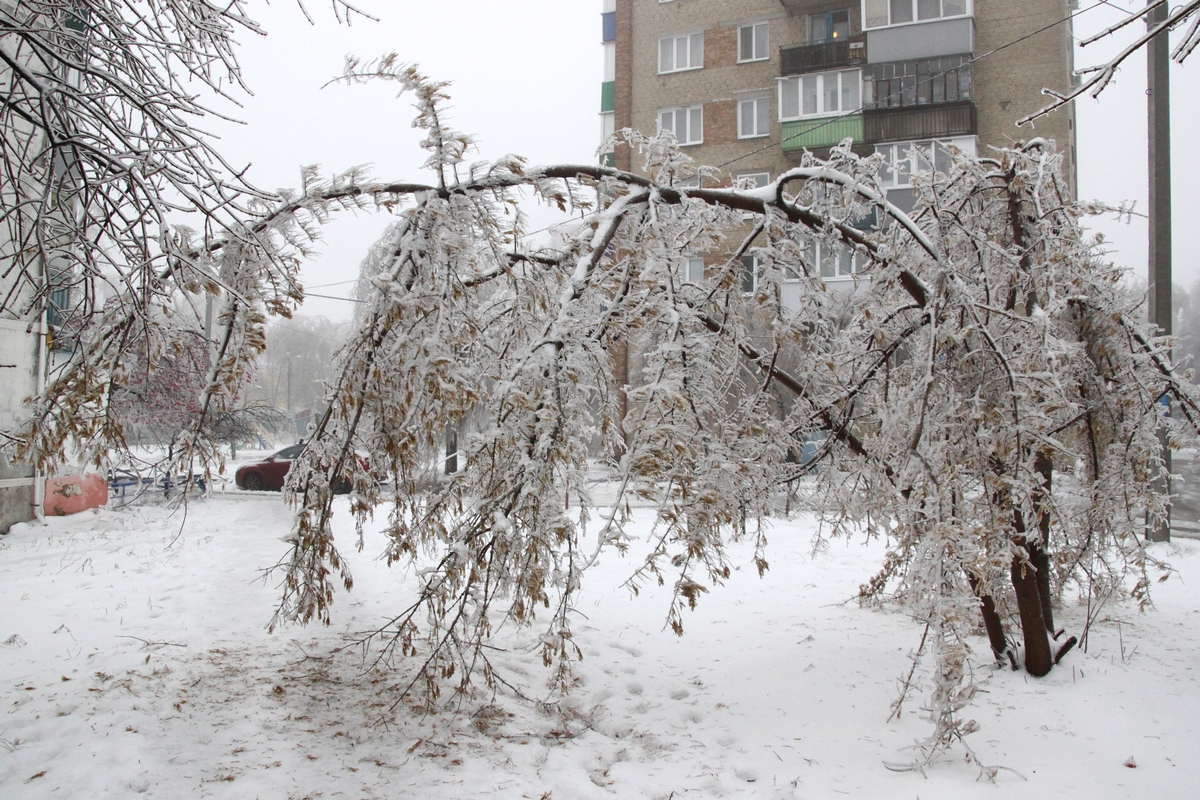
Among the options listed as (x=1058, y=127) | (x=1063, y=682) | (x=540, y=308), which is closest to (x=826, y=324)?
(x=540, y=308)

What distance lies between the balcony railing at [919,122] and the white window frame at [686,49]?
551 centimetres

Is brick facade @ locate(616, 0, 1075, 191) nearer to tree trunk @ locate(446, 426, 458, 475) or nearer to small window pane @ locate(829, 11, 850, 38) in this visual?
small window pane @ locate(829, 11, 850, 38)

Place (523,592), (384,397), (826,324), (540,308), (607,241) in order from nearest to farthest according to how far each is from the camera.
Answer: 1. (523,592)
2. (384,397)
3. (607,241)
4. (826,324)
5. (540,308)

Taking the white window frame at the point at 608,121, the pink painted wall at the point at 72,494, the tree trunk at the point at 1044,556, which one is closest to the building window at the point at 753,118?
the white window frame at the point at 608,121

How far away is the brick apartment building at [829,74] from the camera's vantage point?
17531 millimetres

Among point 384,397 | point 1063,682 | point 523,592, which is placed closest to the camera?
point 523,592

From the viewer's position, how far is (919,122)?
58.1 feet

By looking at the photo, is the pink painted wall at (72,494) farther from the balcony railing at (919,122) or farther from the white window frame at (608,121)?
the balcony railing at (919,122)

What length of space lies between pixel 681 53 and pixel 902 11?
5.91m

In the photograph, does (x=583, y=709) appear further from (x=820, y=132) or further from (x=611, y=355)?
(x=820, y=132)

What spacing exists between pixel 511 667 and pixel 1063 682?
3.42 meters

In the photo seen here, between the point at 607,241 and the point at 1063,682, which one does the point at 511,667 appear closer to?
the point at 607,241

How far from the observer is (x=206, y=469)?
11.2ft

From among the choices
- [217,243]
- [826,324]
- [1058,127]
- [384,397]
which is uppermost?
[1058,127]
